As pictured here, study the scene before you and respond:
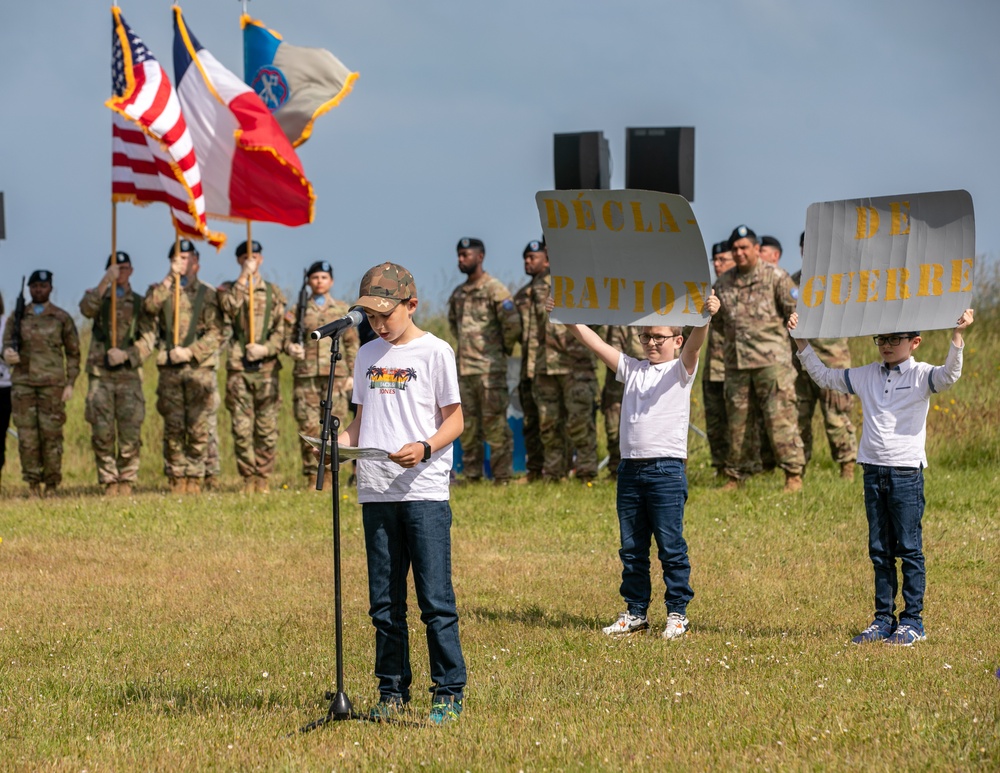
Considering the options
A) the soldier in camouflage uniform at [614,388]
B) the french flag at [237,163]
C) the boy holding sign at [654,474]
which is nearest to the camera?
the boy holding sign at [654,474]

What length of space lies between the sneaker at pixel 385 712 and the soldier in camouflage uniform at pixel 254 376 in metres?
9.94

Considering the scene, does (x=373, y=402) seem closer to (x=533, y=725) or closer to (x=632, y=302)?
(x=533, y=725)

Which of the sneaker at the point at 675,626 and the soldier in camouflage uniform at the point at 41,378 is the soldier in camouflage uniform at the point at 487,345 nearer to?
the soldier in camouflage uniform at the point at 41,378

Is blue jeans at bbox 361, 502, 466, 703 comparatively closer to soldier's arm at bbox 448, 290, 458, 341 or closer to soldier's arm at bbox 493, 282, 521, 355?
soldier's arm at bbox 493, 282, 521, 355

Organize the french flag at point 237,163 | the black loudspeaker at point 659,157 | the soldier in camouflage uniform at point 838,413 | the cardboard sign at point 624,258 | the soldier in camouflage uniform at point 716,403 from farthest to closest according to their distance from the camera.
→ 1. the soldier in camouflage uniform at point 716,403
2. the french flag at point 237,163
3. the soldier in camouflage uniform at point 838,413
4. the black loudspeaker at point 659,157
5. the cardboard sign at point 624,258

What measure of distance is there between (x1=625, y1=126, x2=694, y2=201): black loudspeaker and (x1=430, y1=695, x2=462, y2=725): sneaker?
8.78 meters

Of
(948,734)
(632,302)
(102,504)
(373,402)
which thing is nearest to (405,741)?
(373,402)

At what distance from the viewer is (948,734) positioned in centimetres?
601

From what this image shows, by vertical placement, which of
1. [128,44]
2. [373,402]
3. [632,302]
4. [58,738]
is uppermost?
[128,44]

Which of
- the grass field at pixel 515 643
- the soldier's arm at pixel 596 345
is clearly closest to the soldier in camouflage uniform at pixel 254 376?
the grass field at pixel 515 643

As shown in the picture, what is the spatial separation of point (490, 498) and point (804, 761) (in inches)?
360

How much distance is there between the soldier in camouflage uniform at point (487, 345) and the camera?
16141mm

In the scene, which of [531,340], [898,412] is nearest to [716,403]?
[531,340]

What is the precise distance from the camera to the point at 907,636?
8289 millimetres
